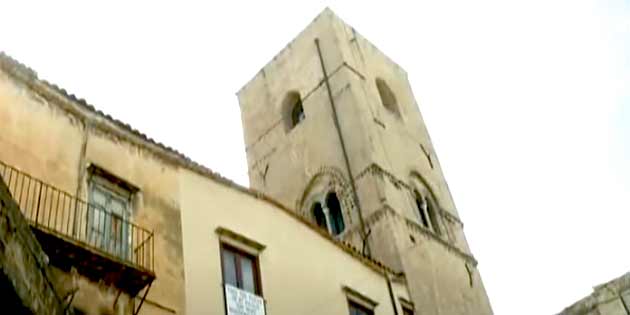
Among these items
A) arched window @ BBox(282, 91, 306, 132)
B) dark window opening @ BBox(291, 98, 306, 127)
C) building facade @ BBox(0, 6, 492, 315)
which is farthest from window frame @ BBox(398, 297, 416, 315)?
arched window @ BBox(282, 91, 306, 132)

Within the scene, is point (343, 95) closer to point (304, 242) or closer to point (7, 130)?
point (304, 242)

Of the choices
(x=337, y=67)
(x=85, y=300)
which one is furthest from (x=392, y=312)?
(x=337, y=67)

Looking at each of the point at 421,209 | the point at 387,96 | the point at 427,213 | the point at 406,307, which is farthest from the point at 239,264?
the point at 387,96

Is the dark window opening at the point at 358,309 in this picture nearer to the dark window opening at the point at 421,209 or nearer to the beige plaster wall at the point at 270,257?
the beige plaster wall at the point at 270,257

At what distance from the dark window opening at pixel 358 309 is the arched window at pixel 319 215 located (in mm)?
6445

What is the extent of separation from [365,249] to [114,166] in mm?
9658

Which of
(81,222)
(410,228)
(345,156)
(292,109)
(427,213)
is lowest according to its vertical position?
(81,222)

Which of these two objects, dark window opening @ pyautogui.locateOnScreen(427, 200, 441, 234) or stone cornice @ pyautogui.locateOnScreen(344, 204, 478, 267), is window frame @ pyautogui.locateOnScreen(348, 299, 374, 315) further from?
dark window opening @ pyautogui.locateOnScreen(427, 200, 441, 234)

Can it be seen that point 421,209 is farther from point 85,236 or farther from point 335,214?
point 85,236

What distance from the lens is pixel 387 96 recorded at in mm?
26750

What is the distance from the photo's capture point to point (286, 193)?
23.5 metres

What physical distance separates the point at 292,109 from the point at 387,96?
12.1 feet

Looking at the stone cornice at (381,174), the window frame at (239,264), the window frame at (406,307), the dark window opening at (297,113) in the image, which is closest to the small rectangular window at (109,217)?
the window frame at (239,264)

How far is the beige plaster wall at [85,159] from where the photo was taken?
10.2 metres
